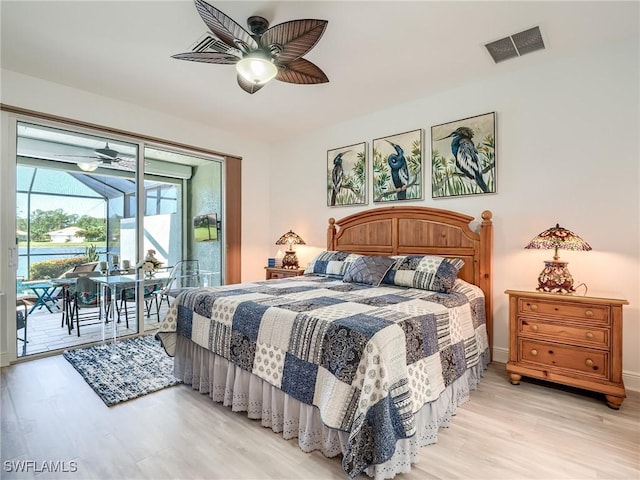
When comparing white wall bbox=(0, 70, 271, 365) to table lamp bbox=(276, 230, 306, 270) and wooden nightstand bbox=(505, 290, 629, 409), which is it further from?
wooden nightstand bbox=(505, 290, 629, 409)

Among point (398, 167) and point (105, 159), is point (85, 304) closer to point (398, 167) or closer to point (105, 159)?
point (105, 159)

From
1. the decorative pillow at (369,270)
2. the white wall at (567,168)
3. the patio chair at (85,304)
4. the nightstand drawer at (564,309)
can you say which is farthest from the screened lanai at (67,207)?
the nightstand drawer at (564,309)

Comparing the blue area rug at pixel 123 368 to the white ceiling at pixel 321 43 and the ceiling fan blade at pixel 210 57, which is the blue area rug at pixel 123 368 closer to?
the ceiling fan blade at pixel 210 57

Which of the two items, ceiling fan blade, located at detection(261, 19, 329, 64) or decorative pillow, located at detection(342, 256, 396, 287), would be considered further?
decorative pillow, located at detection(342, 256, 396, 287)

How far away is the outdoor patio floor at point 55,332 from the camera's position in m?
3.38

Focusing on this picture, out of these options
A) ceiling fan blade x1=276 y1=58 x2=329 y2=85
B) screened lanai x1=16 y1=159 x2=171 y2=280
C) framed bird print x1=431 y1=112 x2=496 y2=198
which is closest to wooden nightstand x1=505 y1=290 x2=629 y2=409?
framed bird print x1=431 y1=112 x2=496 y2=198

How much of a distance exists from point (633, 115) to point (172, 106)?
428cm

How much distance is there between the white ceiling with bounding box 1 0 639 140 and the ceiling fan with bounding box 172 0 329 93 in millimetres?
253

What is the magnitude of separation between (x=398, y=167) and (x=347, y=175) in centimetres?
72

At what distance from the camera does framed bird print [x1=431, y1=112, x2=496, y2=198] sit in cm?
314

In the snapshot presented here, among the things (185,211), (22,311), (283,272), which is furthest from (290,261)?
(22,311)

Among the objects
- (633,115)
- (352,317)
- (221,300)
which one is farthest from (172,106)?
(633,115)

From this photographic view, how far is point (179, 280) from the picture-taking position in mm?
4340

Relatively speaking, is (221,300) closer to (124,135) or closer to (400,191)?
(400,191)
